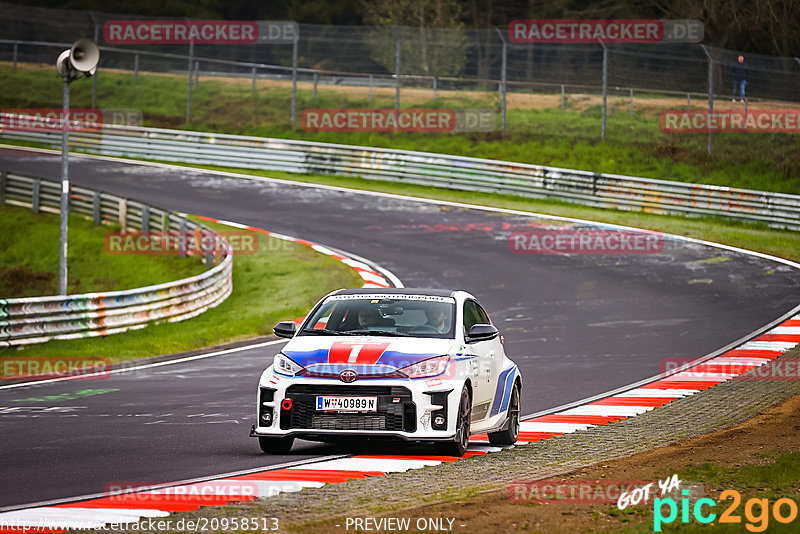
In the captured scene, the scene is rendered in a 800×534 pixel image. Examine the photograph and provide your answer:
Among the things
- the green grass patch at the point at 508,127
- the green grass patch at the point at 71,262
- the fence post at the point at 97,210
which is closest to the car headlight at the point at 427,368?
the green grass patch at the point at 71,262

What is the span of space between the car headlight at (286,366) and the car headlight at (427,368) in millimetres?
857

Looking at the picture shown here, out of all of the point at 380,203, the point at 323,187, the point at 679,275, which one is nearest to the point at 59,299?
the point at 679,275

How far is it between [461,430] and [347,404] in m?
0.98

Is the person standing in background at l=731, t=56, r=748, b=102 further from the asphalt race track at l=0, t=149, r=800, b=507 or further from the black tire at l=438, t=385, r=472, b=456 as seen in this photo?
Result: the black tire at l=438, t=385, r=472, b=456

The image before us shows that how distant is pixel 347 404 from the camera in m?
9.48

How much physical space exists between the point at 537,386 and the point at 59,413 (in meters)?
5.55

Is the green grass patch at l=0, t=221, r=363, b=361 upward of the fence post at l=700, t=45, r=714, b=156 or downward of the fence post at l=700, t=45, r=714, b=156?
downward

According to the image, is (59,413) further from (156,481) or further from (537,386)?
(537,386)

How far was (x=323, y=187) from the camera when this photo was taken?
3588 cm

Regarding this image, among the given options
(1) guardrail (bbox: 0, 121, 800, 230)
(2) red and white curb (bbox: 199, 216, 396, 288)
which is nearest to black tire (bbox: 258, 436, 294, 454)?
(2) red and white curb (bbox: 199, 216, 396, 288)

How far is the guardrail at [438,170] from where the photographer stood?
30391 mm

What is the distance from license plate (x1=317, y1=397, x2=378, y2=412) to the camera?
947cm

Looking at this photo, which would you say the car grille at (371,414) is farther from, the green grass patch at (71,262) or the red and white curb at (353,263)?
the green grass patch at (71,262)

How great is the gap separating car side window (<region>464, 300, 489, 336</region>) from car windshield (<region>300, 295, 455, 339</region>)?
220mm
